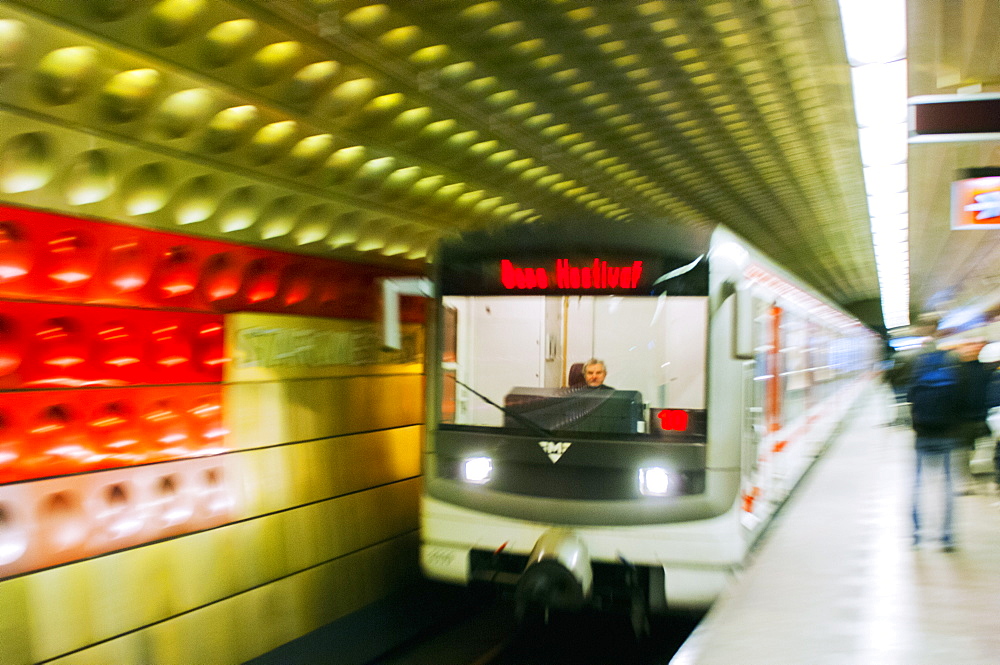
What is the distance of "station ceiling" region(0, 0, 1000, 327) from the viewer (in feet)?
12.5

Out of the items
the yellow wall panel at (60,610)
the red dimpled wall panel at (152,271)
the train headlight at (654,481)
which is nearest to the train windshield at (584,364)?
the train headlight at (654,481)

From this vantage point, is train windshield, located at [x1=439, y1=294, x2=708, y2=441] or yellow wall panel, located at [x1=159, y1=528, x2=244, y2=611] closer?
yellow wall panel, located at [x1=159, y1=528, x2=244, y2=611]

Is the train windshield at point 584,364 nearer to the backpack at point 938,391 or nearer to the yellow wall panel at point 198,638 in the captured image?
the yellow wall panel at point 198,638

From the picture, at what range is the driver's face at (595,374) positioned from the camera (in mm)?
5098

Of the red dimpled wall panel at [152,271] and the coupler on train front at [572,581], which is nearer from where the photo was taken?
Answer: the red dimpled wall panel at [152,271]

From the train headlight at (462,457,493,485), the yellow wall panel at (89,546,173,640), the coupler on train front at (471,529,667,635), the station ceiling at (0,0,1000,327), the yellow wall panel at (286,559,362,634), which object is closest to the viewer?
the station ceiling at (0,0,1000,327)

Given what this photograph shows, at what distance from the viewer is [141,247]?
15.5 feet

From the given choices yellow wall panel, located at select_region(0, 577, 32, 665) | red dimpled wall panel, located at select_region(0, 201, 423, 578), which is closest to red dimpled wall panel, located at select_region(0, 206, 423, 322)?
red dimpled wall panel, located at select_region(0, 201, 423, 578)

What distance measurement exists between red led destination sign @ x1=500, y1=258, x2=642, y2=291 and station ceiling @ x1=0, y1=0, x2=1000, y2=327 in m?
0.36

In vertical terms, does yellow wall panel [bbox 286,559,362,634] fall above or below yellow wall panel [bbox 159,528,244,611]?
below

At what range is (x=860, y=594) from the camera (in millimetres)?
5930

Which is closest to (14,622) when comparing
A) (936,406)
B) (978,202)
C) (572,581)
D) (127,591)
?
(127,591)

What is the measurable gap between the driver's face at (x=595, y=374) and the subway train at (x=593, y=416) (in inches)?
Result: 0.5

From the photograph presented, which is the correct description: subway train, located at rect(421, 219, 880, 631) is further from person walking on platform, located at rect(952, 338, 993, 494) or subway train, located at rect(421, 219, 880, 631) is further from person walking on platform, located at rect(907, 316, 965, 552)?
person walking on platform, located at rect(952, 338, 993, 494)
